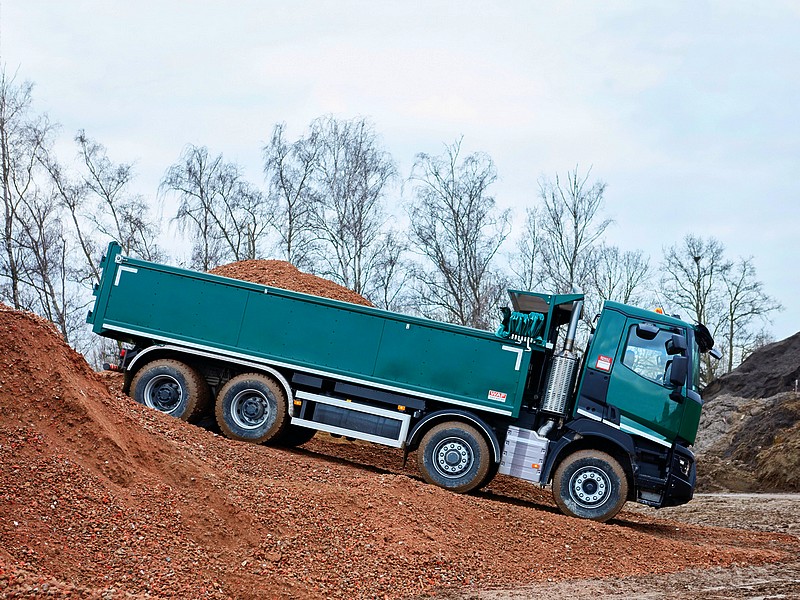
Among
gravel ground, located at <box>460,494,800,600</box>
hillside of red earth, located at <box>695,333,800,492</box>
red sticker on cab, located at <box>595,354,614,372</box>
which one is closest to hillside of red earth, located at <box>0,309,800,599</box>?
gravel ground, located at <box>460,494,800,600</box>

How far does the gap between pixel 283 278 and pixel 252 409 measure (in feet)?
15.3

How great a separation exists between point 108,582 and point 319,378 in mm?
6702

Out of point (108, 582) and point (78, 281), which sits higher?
point (78, 281)

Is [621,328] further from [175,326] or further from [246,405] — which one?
[175,326]

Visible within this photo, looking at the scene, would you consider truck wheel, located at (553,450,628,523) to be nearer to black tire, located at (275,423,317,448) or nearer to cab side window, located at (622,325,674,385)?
cab side window, located at (622,325,674,385)

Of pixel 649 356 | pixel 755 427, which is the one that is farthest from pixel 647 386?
pixel 755 427

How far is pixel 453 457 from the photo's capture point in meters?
12.7

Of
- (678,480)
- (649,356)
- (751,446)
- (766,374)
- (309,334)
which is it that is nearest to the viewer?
(678,480)

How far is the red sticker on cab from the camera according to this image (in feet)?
40.8

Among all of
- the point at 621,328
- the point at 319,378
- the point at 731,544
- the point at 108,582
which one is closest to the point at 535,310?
the point at 621,328

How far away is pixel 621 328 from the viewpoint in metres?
12.5

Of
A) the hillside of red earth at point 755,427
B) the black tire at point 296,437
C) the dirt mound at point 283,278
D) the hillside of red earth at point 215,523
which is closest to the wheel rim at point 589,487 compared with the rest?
the hillside of red earth at point 215,523

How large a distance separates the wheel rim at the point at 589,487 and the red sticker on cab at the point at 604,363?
1513 mm

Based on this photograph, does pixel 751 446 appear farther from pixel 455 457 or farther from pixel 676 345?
pixel 455 457
